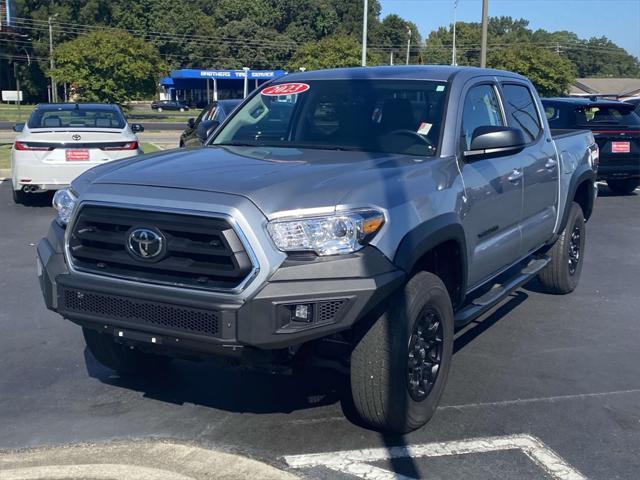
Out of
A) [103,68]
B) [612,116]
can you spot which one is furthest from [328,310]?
[103,68]

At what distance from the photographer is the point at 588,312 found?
7348mm

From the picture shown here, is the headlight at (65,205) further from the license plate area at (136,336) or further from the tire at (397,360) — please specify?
the tire at (397,360)

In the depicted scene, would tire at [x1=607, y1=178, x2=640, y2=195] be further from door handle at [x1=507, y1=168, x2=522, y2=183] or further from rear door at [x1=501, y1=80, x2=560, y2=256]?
door handle at [x1=507, y1=168, x2=522, y2=183]

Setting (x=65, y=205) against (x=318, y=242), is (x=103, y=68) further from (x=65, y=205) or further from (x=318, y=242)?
(x=318, y=242)

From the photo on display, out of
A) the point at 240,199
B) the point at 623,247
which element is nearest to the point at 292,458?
the point at 240,199

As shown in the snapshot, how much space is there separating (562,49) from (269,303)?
120 m

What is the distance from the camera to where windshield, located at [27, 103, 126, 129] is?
12750mm

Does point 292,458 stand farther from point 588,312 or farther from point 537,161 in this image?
point 588,312

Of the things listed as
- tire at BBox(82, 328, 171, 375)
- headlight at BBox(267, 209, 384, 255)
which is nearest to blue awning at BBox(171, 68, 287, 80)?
tire at BBox(82, 328, 171, 375)

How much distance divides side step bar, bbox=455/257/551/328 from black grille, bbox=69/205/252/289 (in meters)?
1.68

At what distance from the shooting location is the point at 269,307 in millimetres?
3914

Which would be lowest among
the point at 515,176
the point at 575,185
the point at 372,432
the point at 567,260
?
the point at 372,432

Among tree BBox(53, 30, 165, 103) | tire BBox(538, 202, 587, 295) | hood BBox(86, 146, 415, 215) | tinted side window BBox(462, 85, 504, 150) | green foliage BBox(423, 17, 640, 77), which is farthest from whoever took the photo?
green foliage BBox(423, 17, 640, 77)

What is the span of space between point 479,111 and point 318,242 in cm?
227
